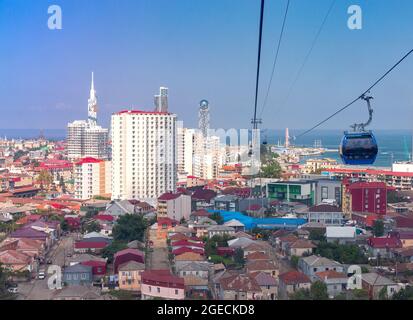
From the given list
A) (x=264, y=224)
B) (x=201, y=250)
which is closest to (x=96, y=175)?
(x=264, y=224)

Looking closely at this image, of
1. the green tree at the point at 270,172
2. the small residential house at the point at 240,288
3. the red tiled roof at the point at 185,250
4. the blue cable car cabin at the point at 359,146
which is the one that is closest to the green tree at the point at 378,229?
the red tiled roof at the point at 185,250

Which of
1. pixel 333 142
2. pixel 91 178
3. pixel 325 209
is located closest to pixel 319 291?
pixel 325 209

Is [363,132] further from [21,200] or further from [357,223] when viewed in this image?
[21,200]

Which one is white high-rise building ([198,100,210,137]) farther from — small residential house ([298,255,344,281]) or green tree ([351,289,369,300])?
green tree ([351,289,369,300])

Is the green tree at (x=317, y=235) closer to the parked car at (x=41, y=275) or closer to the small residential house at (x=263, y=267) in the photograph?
the small residential house at (x=263, y=267)

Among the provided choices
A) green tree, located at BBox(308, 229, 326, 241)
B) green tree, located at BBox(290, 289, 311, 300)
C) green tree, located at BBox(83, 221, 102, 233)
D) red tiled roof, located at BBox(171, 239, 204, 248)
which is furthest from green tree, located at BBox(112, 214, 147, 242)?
green tree, located at BBox(290, 289, 311, 300)

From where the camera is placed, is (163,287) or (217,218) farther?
(217,218)

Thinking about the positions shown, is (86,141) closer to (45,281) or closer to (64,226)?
(64,226)
